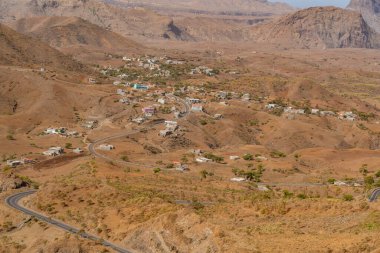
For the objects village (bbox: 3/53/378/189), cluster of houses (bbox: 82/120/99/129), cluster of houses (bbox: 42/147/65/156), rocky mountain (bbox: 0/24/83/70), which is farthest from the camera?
rocky mountain (bbox: 0/24/83/70)

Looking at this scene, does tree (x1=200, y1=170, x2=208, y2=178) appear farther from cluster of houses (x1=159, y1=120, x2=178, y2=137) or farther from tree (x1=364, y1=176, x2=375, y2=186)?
cluster of houses (x1=159, y1=120, x2=178, y2=137)

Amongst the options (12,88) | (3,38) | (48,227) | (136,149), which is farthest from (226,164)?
(3,38)

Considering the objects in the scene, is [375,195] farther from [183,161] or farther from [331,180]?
[183,161]

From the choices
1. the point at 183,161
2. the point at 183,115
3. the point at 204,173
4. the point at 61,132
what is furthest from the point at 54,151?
the point at 183,115

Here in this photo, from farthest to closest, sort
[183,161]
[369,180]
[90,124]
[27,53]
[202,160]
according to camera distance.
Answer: [27,53] → [90,124] → [202,160] → [183,161] → [369,180]

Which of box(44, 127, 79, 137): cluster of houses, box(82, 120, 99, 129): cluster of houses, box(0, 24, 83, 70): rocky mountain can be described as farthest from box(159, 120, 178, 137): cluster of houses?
box(0, 24, 83, 70): rocky mountain
